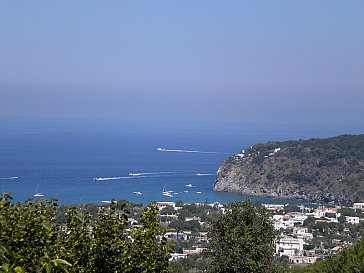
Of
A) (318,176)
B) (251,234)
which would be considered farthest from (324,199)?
(251,234)

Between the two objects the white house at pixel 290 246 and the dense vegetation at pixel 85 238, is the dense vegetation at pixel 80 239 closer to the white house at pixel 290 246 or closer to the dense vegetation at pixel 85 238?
the dense vegetation at pixel 85 238

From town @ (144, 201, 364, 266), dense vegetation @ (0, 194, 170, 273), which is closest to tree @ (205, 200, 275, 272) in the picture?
dense vegetation @ (0, 194, 170, 273)

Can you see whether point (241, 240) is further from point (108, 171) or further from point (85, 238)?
point (108, 171)

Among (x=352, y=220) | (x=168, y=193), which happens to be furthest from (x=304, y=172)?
(x=352, y=220)

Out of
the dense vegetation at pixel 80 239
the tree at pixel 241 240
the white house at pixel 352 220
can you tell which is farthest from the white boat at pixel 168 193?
the dense vegetation at pixel 80 239

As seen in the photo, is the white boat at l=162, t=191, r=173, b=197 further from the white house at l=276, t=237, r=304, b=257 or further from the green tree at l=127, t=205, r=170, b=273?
the green tree at l=127, t=205, r=170, b=273

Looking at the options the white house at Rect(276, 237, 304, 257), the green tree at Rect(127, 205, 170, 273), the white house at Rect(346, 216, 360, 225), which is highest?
the green tree at Rect(127, 205, 170, 273)
